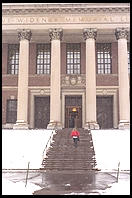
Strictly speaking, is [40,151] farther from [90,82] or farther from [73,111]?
[73,111]

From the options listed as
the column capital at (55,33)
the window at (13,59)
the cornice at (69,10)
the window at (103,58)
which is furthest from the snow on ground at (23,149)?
the cornice at (69,10)

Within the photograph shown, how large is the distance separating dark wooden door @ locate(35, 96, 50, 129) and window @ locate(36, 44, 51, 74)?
3050 mm

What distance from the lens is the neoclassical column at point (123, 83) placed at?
2947cm

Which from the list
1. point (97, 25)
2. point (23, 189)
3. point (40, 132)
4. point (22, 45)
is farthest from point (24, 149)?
point (97, 25)

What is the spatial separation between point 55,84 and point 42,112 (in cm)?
534

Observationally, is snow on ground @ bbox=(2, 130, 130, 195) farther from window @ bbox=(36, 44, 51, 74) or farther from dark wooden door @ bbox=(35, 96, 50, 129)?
window @ bbox=(36, 44, 51, 74)

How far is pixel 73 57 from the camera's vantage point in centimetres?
3484

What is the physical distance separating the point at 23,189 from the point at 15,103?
23.5 meters

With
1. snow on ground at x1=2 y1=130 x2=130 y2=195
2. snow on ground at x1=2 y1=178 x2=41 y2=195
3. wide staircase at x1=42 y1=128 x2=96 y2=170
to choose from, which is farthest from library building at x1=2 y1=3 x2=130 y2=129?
snow on ground at x1=2 y1=178 x2=41 y2=195

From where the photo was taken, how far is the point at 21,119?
29797 millimetres

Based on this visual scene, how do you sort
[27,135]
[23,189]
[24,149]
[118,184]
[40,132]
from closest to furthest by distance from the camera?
[23,189] → [118,184] → [24,149] → [27,135] → [40,132]

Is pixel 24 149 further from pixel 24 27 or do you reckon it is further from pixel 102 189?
pixel 24 27

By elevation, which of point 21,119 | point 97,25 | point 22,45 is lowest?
point 21,119

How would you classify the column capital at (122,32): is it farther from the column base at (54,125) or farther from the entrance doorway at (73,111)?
the column base at (54,125)
